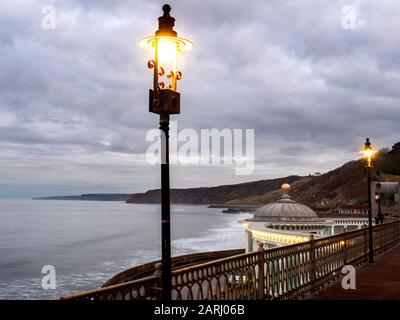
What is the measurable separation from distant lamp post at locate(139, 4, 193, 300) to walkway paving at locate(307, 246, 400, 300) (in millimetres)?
5938

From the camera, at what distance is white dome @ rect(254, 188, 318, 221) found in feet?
99.6

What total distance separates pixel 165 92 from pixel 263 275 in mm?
4438

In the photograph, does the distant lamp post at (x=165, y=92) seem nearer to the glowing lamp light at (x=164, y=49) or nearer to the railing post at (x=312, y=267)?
the glowing lamp light at (x=164, y=49)

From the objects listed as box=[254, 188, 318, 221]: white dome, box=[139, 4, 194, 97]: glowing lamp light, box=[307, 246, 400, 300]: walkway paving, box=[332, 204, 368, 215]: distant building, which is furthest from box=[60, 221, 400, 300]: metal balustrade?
box=[332, 204, 368, 215]: distant building

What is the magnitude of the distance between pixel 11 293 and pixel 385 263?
34.4 m

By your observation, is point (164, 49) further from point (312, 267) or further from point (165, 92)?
point (312, 267)

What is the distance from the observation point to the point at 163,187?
5.76 metres

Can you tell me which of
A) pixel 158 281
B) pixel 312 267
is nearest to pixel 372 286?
pixel 312 267

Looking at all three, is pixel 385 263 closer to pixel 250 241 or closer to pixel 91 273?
pixel 250 241

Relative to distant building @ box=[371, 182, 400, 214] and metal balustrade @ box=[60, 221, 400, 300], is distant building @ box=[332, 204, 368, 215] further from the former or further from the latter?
metal balustrade @ box=[60, 221, 400, 300]

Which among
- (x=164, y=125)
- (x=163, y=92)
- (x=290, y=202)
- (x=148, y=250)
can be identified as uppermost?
(x=163, y=92)

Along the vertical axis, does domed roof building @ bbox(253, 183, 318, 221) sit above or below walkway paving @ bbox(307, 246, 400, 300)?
above

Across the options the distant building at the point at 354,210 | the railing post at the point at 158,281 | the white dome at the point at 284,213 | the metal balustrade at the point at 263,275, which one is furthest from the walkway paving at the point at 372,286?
the distant building at the point at 354,210
